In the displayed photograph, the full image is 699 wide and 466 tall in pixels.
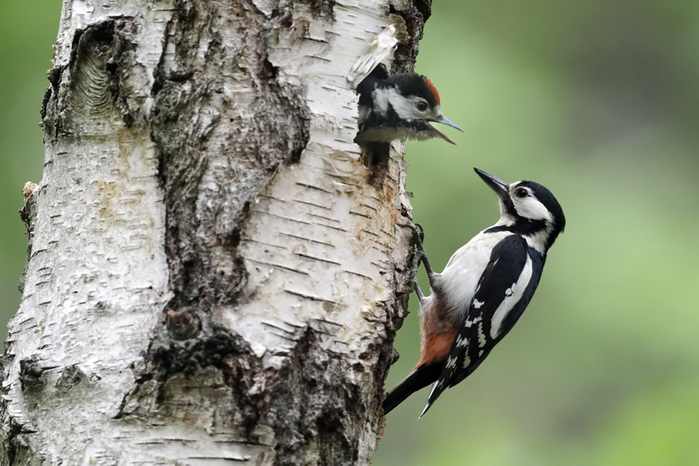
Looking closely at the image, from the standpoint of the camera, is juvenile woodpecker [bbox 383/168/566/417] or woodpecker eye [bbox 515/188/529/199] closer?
juvenile woodpecker [bbox 383/168/566/417]

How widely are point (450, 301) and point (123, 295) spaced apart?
2.33 m

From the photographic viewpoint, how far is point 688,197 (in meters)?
5.49

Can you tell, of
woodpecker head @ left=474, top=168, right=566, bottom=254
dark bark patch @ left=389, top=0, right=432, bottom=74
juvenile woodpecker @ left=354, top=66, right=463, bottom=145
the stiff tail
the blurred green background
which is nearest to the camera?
dark bark patch @ left=389, top=0, right=432, bottom=74

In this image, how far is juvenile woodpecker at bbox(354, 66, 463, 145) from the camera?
109 inches

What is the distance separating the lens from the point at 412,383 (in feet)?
12.3

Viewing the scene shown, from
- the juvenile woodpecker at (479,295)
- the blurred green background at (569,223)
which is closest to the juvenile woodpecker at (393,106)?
the juvenile woodpecker at (479,295)

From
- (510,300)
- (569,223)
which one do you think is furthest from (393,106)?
(569,223)

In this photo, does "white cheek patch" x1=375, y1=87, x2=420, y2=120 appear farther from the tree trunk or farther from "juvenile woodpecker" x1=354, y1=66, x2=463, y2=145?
the tree trunk

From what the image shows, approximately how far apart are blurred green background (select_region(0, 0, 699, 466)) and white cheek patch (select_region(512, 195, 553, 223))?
1.80 feet

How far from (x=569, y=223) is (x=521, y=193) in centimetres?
89

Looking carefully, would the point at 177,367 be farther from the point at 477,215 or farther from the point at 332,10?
the point at 477,215

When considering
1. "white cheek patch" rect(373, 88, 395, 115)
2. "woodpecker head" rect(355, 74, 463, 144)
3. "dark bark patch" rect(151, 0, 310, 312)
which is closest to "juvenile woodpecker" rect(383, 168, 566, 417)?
"woodpecker head" rect(355, 74, 463, 144)

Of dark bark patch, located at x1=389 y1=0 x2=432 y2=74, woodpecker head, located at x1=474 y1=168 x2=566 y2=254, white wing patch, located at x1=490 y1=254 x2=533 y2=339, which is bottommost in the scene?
white wing patch, located at x1=490 y1=254 x2=533 y2=339

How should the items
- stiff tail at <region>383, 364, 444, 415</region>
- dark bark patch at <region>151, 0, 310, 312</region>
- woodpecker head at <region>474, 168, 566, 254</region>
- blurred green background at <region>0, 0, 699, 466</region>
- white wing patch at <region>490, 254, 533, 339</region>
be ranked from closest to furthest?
dark bark patch at <region>151, 0, 310, 312</region>, stiff tail at <region>383, 364, 444, 415</region>, white wing patch at <region>490, 254, 533, 339</region>, woodpecker head at <region>474, 168, 566, 254</region>, blurred green background at <region>0, 0, 699, 466</region>
